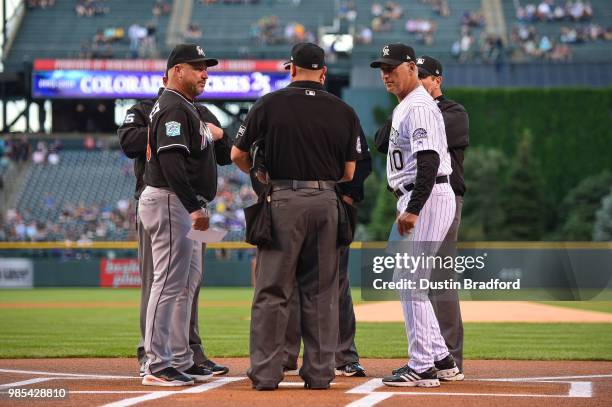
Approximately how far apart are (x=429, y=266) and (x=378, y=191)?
31.2 metres

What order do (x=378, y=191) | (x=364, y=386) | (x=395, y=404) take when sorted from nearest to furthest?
1. (x=395, y=404)
2. (x=364, y=386)
3. (x=378, y=191)

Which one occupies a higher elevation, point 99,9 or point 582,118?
point 99,9

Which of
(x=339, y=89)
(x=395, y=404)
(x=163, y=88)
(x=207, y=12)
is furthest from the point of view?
(x=207, y=12)

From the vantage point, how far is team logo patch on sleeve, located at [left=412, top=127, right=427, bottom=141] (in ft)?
21.7

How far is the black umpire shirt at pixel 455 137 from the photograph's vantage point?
7.30 m

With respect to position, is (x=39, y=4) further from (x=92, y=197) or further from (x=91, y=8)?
(x=92, y=197)

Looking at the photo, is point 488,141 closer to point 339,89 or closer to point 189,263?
point 339,89

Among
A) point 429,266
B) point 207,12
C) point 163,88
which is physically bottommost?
point 429,266

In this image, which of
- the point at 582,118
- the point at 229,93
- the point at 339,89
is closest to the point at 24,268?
the point at 229,93

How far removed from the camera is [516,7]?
45.2 meters

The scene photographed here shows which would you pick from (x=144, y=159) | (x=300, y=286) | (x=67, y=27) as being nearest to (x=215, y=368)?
(x=300, y=286)

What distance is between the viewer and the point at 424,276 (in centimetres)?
675

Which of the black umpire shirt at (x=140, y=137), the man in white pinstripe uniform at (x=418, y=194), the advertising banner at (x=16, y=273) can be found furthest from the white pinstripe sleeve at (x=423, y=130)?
the advertising banner at (x=16, y=273)

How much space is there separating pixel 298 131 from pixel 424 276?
47.7 inches
